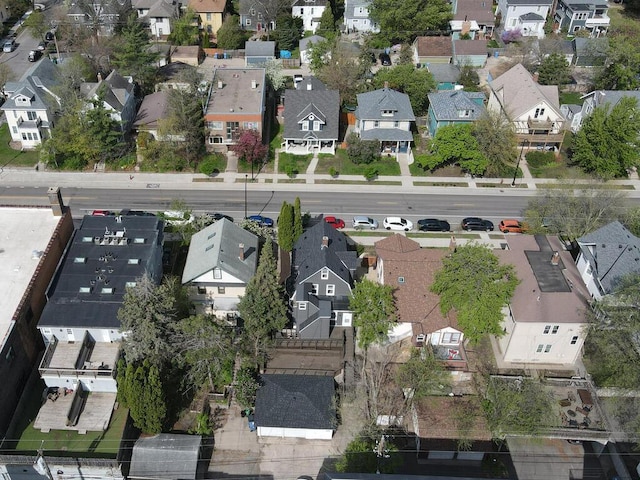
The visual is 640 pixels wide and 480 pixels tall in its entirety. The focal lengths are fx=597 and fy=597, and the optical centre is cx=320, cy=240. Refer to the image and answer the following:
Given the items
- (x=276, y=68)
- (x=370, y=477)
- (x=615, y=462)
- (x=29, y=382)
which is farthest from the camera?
(x=276, y=68)

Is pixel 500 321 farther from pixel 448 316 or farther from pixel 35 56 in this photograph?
pixel 35 56

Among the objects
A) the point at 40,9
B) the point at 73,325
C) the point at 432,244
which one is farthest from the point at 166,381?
→ the point at 40,9

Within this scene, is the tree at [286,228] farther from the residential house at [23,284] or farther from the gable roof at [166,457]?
the gable roof at [166,457]

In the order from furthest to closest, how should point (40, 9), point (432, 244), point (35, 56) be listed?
point (40, 9)
point (35, 56)
point (432, 244)

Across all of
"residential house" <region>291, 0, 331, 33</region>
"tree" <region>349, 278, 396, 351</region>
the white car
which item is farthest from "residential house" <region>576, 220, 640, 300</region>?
"residential house" <region>291, 0, 331, 33</region>

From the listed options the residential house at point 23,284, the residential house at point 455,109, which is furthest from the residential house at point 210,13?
the residential house at point 23,284
